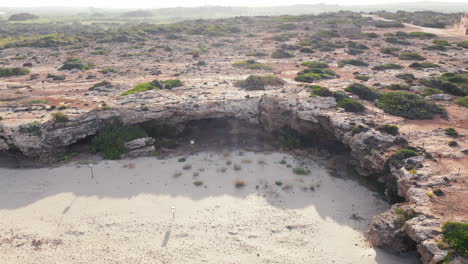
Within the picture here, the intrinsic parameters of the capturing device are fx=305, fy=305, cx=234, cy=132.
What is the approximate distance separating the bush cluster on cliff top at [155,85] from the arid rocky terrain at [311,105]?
0.66 ft

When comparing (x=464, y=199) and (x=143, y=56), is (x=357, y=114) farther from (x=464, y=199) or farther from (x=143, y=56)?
(x=143, y=56)

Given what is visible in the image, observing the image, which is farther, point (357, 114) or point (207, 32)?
point (207, 32)

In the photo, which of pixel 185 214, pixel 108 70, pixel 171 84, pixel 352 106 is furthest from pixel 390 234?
pixel 108 70

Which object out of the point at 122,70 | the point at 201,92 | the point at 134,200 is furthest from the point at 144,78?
the point at 134,200

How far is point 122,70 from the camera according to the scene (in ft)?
136

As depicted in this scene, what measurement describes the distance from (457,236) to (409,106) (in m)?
15.2

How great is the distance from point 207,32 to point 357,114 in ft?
179

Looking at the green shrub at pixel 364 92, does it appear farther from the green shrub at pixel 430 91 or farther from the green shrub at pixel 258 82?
the green shrub at pixel 258 82

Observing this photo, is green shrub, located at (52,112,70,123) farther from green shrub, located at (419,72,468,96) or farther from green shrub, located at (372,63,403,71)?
green shrub, located at (372,63,403,71)

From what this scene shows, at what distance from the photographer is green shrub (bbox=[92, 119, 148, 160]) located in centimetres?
2542

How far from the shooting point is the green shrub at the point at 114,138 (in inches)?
1001

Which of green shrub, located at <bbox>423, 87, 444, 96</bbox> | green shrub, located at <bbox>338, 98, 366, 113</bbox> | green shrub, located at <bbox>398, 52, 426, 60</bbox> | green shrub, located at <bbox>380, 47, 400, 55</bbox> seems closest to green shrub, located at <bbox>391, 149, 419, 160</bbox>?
green shrub, located at <bbox>338, 98, 366, 113</bbox>

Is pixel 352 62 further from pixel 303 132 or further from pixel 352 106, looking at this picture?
pixel 303 132

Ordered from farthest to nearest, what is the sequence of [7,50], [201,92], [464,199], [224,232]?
[7,50]
[201,92]
[224,232]
[464,199]
